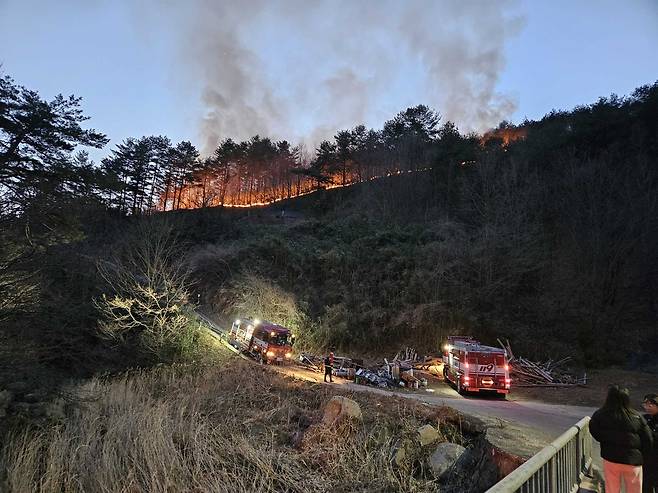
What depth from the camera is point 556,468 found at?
4.68 metres

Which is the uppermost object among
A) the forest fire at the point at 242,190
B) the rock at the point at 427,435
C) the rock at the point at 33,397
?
the forest fire at the point at 242,190

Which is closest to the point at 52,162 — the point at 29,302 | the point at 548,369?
the point at 29,302

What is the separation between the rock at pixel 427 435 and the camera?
33.4 ft

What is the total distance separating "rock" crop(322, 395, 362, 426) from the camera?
35.6 ft

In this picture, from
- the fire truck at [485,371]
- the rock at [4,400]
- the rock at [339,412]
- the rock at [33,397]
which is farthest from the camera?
the fire truck at [485,371]

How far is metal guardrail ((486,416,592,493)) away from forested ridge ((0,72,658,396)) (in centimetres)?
1112

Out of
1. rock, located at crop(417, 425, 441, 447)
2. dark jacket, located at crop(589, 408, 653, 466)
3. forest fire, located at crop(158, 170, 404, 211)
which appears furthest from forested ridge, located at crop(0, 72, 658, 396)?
forest fire, located at crop(158, 170, 404, 211)

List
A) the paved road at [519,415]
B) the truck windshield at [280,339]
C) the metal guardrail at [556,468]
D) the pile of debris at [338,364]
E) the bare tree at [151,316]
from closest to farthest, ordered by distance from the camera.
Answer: the metal guardrail at [556,468], the paved road at [519,415], the bare tree at [151,316], the pile of debris at [338,364], the truck windshield at [280,339]

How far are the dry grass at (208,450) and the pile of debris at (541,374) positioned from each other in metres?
11.5

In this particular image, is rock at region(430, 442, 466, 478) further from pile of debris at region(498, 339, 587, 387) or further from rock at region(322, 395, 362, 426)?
pile of debris at region(498, 339, 587, 387)

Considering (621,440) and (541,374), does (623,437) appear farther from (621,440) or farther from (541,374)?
(541,374)

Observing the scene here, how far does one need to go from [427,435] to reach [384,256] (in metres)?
24.3

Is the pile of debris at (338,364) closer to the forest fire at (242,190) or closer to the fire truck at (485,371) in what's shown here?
the fire truck at (485,371)

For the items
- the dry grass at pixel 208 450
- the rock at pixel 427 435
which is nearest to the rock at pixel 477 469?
the dry grass at pixel 208 450
